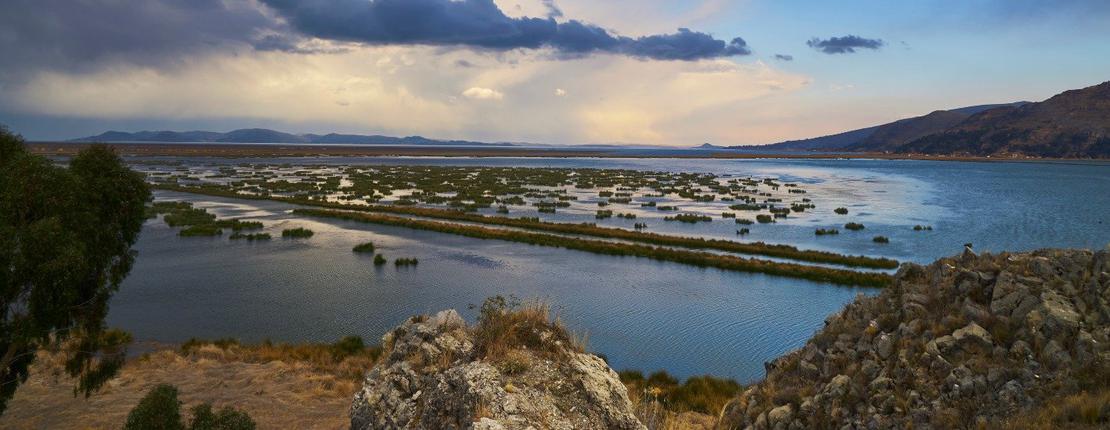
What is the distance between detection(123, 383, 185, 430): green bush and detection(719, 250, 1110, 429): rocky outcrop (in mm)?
10973

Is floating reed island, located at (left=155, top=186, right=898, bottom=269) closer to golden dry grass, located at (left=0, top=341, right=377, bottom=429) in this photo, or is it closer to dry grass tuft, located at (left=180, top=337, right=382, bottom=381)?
dry grass tuft, located at (left=180, top=337, right=382, bottom=381)

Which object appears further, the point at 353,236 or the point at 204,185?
the point at 204,185

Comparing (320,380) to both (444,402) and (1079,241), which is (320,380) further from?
(1079,241)

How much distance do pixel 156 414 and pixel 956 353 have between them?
47.2 feet

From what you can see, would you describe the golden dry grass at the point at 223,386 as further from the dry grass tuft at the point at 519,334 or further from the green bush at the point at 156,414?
the dry grass tuft at the point at 519,334

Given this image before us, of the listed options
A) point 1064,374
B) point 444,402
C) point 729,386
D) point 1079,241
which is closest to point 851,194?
point 1079,241

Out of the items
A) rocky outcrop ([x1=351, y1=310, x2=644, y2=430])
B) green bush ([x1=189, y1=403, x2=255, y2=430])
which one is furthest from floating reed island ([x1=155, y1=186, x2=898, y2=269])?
green bush ([x1=189, y1=403, x2=255, y2=430])

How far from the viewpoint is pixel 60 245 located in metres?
10.8

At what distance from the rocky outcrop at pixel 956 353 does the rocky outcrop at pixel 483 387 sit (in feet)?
16.3

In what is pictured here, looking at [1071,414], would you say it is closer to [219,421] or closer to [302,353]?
[219,421]

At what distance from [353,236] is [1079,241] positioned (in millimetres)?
51985

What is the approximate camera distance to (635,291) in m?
29.6

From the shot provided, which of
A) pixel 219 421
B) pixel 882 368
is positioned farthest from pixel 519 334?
pixel 882 368

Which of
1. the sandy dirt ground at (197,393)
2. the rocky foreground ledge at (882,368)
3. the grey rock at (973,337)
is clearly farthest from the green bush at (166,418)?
the grey rock at (973,337)
